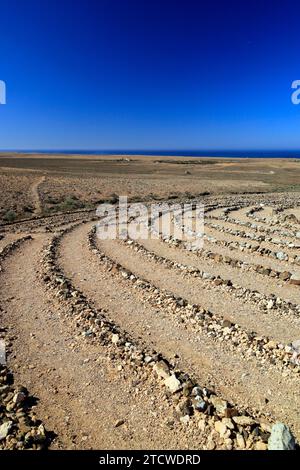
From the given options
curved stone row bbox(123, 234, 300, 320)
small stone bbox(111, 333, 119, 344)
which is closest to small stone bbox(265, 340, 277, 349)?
curved stone row bbox(123, 234, 300, 320)

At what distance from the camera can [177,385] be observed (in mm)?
5711

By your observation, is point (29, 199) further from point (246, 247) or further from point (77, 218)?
point (246, 247)

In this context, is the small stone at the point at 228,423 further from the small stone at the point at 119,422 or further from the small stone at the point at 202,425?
the small stone at the point at 119,422

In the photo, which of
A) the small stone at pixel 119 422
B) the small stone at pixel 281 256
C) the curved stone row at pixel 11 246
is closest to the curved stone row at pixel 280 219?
the small stone at pixel 281 256

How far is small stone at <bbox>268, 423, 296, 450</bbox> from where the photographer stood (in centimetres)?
443

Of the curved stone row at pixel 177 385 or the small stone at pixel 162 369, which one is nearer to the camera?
the curved stone row at pixel 177 385

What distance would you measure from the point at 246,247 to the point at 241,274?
2.53 meters

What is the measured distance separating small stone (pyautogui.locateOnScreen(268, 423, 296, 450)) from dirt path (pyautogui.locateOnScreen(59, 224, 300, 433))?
1.81 feet

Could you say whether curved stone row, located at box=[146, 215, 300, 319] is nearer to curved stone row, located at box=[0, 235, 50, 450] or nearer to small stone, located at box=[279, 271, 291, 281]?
small stone, located at box=[279, 271, 291, 281]

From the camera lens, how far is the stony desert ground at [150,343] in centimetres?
502

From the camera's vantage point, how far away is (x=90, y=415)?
17.4ft

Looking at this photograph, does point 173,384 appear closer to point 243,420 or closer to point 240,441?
point 243,420

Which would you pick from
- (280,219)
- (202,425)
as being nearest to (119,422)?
(202,425)
